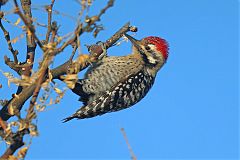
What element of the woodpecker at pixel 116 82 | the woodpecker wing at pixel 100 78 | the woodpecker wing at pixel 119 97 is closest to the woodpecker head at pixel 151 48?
the woodpecker at pixel 116 82

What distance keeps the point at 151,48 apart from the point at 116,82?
0.82 meters

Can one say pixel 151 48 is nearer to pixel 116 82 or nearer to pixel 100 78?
pixel 116 82

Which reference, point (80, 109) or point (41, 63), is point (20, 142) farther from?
point (80, 109)

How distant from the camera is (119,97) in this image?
5898 millimetres

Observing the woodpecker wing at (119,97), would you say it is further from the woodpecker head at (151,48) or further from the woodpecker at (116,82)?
the woodpecker head at (151,48)

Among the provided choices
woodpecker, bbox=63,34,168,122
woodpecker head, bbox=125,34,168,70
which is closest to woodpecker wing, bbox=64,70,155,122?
woodpecker, bbox=63,34,168,122

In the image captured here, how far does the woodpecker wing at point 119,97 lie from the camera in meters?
5.76

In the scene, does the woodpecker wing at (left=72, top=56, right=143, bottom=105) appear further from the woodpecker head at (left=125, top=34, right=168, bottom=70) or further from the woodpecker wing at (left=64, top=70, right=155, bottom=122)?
the woodpecker head at (left=125, top=34, right=168, bottom=70)

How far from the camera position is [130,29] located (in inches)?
166

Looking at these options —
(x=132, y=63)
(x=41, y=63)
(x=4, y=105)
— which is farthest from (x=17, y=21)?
(x=132, y=63)

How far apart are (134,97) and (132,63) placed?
51 cm

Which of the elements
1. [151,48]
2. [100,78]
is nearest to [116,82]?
[100,78]

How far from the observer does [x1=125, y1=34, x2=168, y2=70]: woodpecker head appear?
6.37 m

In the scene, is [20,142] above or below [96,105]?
below
